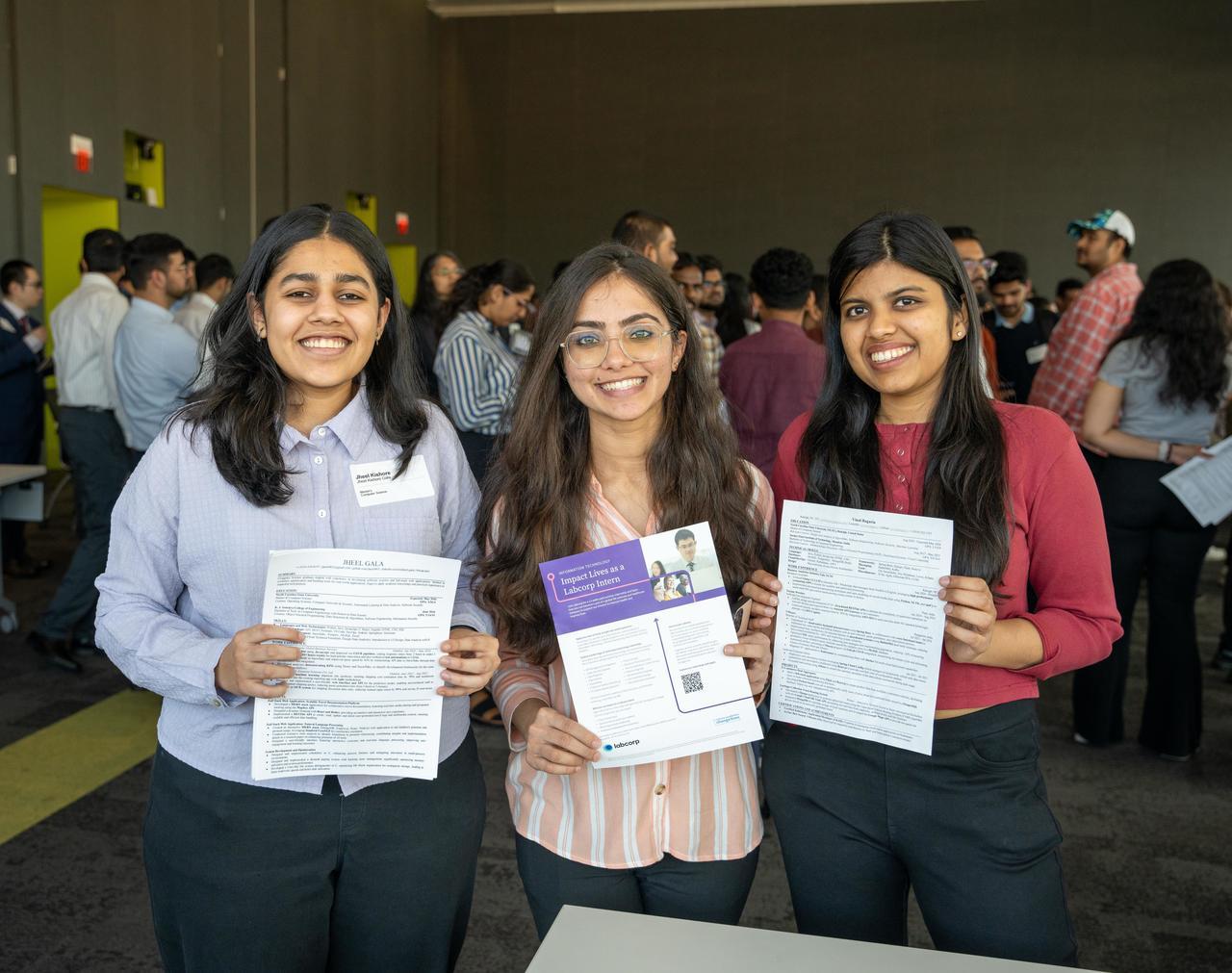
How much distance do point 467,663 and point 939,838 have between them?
0.69 metres

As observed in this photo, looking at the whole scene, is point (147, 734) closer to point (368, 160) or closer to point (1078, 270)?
point (368, 160)

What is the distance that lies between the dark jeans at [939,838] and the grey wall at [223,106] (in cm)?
774

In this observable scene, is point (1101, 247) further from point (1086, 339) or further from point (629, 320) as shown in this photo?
point (629, 320)

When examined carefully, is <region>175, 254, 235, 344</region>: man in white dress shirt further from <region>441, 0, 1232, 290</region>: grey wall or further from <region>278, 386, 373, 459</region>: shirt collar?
<region>441, 0, 1232, 290</region>: grey wall

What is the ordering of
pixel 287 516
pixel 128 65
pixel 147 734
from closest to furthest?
pixel 287 516, pixel 147 734, pixel 128 65

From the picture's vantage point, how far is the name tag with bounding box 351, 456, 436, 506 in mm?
1537

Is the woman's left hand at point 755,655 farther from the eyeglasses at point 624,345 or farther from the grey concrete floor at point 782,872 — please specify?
the grey concrete floor at point 782,872

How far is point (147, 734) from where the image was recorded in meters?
3.86

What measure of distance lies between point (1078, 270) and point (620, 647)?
44.2 feet

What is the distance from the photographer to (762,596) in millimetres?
1523

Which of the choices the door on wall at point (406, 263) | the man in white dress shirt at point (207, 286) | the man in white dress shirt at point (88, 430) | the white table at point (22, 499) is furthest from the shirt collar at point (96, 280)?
the door on wall at point (406, 263)

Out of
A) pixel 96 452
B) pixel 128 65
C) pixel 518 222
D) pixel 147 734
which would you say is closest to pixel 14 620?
pixel 96 452

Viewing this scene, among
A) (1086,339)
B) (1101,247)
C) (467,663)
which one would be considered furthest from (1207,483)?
(467,663)

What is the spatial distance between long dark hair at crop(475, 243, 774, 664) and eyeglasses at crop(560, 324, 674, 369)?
0.04 metres
